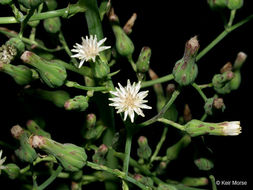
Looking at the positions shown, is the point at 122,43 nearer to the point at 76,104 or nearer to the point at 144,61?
the point at 144,61

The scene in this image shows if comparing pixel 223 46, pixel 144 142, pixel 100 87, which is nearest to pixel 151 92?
pixel 223 46

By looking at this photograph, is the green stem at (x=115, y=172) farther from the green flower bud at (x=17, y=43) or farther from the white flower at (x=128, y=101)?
the green flower bud at (x=17, y=43)

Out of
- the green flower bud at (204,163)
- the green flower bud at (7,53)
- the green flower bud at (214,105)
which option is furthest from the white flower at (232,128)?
the green flower bud at (7,53)

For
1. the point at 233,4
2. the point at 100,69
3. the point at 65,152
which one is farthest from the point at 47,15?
the point at 233,4

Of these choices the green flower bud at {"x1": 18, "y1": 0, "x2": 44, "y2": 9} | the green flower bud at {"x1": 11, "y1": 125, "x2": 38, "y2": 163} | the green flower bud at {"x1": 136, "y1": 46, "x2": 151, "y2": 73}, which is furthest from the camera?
the green flower bud at {"x1": 136, "y1": 46, "x2": 151, "y2": 73}

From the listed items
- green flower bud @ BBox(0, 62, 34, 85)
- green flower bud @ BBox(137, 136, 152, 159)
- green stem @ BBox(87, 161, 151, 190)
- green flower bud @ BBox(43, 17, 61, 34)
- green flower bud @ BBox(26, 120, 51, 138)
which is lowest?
green stem @ BBox(87, 161, 151, 190)

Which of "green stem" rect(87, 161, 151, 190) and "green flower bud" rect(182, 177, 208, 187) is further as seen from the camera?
"green flower bud" rect(182, 177, 208, 187)

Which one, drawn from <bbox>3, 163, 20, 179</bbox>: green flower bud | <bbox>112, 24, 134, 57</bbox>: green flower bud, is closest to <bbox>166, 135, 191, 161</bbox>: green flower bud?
<bbox>112, 24, 134, 57</bbox>: green flower bud

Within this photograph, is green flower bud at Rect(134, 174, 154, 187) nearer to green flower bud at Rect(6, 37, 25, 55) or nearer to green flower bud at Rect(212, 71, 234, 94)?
green flower bud at Rect(212, 71, 234, 94)
